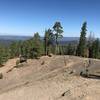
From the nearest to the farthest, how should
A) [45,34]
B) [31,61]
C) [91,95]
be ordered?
[91,95] < [31,61] < [45,34]

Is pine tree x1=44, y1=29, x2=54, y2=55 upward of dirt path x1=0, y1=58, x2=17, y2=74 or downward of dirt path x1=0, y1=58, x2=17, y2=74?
upward

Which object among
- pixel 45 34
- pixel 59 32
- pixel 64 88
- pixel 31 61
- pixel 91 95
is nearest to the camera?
pixel 91 95

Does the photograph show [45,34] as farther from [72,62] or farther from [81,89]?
[81,89]

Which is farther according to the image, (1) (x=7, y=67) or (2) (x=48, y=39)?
(2) (x=48, y=39)

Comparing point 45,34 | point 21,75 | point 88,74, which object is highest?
point 45,34

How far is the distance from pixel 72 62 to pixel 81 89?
93.4 ft

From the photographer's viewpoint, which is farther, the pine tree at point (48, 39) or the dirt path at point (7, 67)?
the pine tree at point (48, 39)

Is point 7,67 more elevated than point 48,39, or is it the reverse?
point 48,39

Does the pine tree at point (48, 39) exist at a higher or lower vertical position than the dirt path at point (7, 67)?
higher

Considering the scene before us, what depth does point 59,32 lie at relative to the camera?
251 ft

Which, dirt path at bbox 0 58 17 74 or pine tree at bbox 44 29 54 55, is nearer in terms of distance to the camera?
dirt path at bbox 0 58 17 74

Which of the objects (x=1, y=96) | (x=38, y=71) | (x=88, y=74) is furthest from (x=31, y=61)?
(x=1, y=96)

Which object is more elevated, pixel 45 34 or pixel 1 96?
pixel 45 34

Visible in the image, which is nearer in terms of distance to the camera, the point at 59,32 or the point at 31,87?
the point at 31,87
